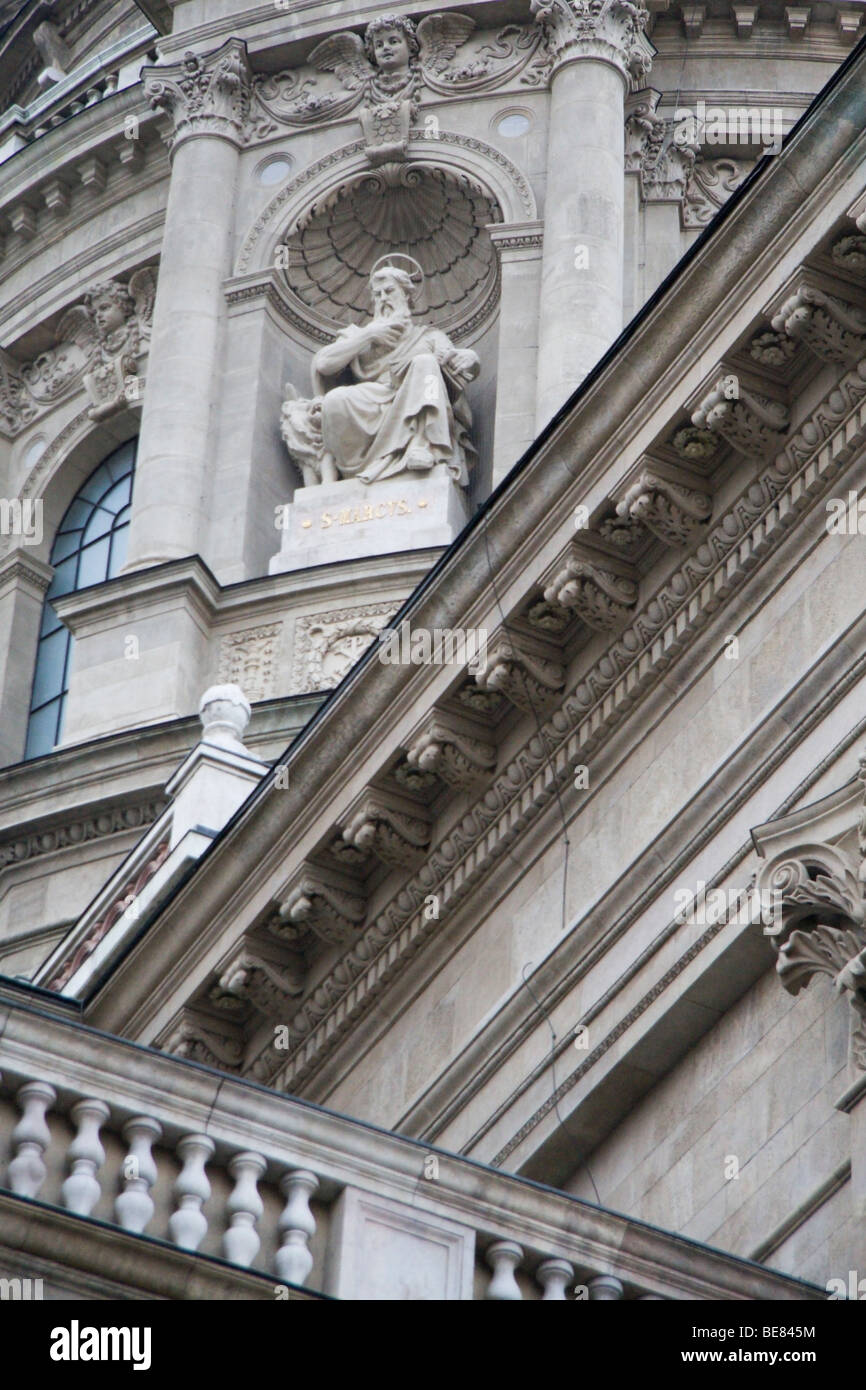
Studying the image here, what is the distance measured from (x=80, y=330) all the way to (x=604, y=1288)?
2793 cm

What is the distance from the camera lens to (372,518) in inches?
1244

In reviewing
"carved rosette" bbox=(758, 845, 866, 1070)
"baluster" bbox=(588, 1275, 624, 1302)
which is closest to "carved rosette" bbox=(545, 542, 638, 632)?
"carved rosette" bbox=(758, 845, 866, 1070)

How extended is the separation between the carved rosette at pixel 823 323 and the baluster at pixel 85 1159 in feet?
17.3

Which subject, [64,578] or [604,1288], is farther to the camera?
[64,578]

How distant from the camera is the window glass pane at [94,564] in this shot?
38125mm

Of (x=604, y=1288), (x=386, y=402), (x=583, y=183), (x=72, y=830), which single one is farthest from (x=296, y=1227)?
(x=583, y=183)

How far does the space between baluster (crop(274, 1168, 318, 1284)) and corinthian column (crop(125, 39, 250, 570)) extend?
20521mm

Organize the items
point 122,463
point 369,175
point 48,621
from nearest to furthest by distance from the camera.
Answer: point 369,175 < point 48,621 < point 122,463

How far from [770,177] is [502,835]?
401 centimetres

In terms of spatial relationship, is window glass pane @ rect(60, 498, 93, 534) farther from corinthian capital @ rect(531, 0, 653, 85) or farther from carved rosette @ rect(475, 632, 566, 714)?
carved rosette @ rect(475, 632, 566, 714)

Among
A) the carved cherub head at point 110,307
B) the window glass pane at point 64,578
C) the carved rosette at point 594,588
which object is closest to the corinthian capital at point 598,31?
the carved cherub head at point 110,307

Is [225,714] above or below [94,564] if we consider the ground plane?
below

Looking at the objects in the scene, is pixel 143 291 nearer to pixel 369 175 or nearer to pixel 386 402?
pixel 369 175

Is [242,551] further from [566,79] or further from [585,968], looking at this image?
[585,968]
